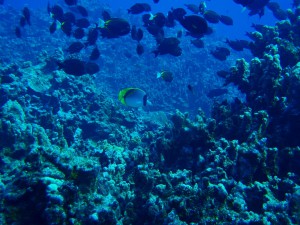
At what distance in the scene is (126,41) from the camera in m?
22.2

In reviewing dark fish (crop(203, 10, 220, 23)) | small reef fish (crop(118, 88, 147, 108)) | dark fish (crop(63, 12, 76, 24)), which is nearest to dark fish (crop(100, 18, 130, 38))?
dark fish (crop(63, 12, 76, 24))

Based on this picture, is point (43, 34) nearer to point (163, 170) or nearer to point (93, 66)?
point (93, 66)

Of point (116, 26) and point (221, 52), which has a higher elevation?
point (221, 52)

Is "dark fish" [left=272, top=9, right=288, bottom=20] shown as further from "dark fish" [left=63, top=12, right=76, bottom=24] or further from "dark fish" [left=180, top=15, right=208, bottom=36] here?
"dark fish" [left=63, top=12, right=76, bottom=24]

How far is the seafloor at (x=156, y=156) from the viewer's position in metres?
3.01

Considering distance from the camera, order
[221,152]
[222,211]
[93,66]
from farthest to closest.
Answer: [93,66], [221,152], [222,211]

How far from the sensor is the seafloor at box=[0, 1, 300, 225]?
3.01 meters

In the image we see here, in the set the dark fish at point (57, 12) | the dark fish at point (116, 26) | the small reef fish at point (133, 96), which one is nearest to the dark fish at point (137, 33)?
the dark fish at point (116, 26)

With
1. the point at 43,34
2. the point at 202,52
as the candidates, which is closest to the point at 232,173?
the point at 202,52

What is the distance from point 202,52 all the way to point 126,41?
6014mm

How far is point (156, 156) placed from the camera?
5660mm

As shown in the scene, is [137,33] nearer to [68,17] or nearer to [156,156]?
[68,17]

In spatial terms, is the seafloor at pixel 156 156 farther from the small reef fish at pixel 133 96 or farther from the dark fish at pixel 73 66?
the dark fish at pixel 73 66

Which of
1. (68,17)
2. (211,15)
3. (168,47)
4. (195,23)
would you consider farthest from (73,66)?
(211,15)
